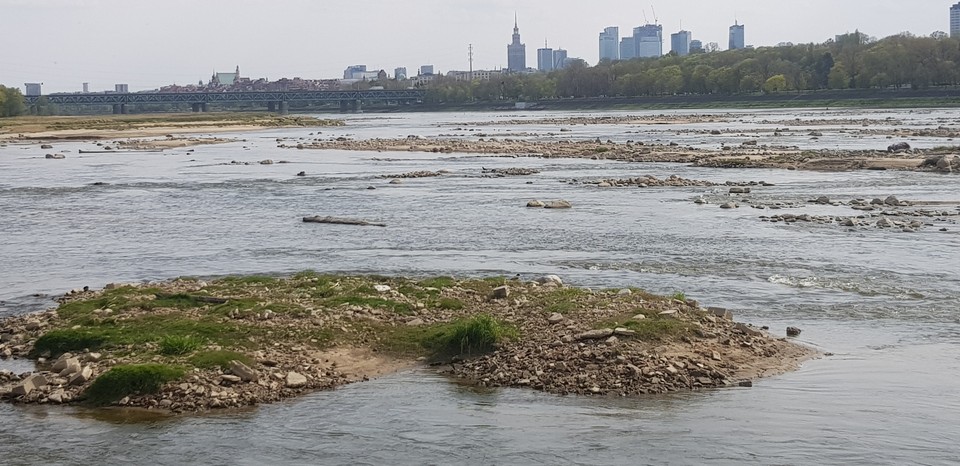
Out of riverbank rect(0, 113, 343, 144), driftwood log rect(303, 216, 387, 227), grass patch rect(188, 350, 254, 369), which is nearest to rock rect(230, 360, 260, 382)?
grass patch rect(188, 350, 254, 369)

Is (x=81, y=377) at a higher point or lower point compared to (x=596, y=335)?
lower

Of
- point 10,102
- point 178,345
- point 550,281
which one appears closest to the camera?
point 178,345

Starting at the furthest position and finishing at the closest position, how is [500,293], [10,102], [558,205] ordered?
1. [10,102]
2. [558,205]
3. [500,293]

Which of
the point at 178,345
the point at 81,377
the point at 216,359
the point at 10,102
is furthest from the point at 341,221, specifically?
the point at 10,102

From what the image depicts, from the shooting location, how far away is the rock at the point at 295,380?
59.3ft

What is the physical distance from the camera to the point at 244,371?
1814cm

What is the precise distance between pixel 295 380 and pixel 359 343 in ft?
7.92

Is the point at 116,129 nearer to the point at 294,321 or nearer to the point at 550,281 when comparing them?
the point at 550,281

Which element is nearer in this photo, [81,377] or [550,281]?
[81,377]

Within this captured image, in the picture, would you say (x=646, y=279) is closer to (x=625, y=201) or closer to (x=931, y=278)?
(x=931, y=278)

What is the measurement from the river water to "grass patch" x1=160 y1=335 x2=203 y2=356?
2.41 metres

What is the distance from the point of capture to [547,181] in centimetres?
5953

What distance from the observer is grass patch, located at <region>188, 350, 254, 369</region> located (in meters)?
18.4

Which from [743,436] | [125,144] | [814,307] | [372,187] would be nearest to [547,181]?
[372,187]
